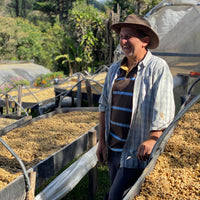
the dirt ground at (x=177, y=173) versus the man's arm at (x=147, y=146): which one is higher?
the man's arm at (x=147, y=146)

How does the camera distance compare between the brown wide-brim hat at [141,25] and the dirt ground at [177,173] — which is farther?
the brown wide-brim hat at [141,25]

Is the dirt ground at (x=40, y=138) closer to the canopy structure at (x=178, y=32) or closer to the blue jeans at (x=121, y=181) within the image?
the blue jeans at (x=121, y=181)

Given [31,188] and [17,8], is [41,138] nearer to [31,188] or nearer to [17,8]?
[31,188]

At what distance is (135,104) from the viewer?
6.48 feet

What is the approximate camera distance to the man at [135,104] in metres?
1.89

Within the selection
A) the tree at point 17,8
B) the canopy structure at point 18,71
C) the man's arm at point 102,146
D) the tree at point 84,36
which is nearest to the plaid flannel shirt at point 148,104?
the man's arm at point 102,146

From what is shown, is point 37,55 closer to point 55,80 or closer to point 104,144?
point 55,80

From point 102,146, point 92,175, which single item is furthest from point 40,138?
point 102,146

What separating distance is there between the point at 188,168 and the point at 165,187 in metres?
0.34

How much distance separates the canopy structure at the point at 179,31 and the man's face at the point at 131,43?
4982 mm

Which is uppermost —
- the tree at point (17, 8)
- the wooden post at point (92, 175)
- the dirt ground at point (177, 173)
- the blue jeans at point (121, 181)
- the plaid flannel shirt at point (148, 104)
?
the tree at point (17, 8)

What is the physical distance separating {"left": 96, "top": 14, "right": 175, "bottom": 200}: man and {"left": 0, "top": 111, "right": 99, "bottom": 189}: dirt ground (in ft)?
3.51

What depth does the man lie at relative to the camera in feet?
6.20

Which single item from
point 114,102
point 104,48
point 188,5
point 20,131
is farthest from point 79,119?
point 104,48
